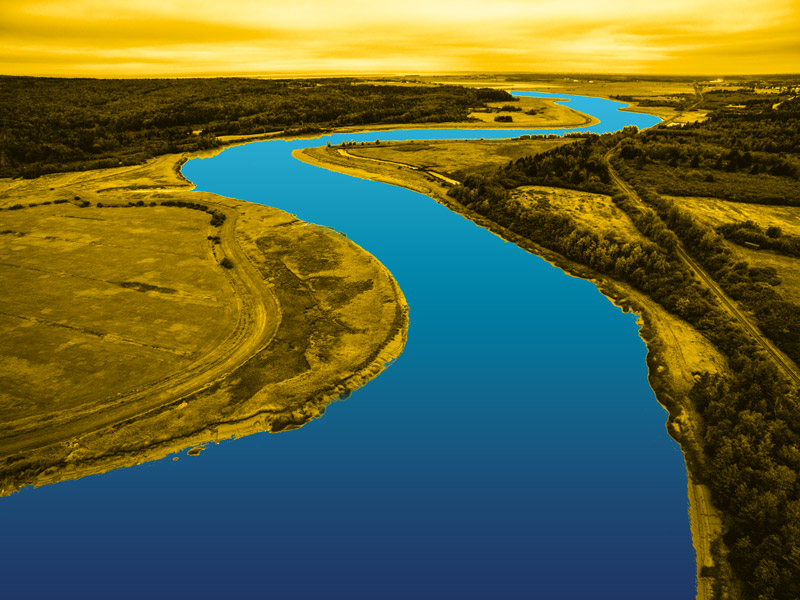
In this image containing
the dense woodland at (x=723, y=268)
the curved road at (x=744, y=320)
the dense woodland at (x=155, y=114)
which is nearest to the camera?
the dense woodland at (x=723, y=268)

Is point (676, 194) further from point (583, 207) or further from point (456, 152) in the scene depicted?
point (456, 152)

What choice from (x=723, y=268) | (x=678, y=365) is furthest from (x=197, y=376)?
(x=723, y=268)

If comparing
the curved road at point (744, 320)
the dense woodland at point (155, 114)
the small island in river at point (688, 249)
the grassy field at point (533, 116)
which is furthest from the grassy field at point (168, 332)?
the grassy field at point (533, 116)

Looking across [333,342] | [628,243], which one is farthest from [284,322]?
[628,243]

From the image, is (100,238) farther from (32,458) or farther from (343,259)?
(32,458)

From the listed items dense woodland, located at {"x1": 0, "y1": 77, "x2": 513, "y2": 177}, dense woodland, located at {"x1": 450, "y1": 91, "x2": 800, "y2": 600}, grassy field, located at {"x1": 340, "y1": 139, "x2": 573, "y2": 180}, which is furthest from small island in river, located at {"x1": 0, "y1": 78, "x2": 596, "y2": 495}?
grassy field, located at {"x1": 340, "y1": 139, "x2": 573, "y2": 180}

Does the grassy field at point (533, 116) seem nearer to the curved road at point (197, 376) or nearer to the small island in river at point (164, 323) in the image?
the small island in river at point (164, 323)

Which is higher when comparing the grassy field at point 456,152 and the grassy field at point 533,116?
the grassy field at point 533,116
